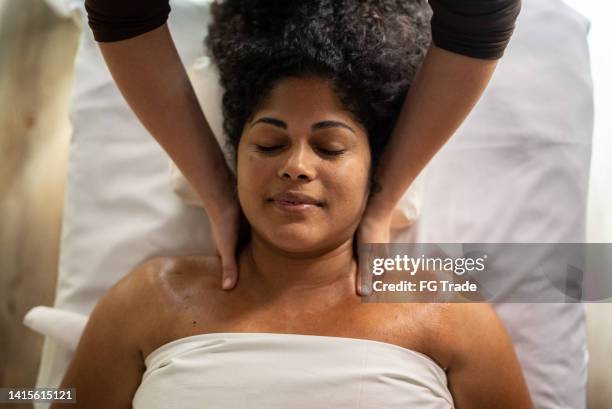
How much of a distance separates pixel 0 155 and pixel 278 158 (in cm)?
59

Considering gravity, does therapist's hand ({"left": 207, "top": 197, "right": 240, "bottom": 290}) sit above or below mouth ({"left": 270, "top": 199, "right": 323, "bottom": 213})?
below

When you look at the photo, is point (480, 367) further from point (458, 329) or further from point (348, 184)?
point (348, 184)

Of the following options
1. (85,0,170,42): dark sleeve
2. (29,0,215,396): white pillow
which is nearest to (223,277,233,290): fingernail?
(29,0,215,396): white pillow

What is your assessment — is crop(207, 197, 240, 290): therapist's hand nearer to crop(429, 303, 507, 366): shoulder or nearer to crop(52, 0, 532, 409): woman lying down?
crop(52, 0, 532, 409): woman lying down

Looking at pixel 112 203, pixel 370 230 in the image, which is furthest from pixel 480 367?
pixel 112 203

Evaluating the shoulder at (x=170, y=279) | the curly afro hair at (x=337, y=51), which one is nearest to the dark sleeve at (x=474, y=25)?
the curly afro hair at (x=337, y=51)

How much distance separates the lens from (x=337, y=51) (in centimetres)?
79

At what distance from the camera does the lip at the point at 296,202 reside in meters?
0.77

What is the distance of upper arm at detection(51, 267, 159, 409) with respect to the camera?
34.9 inches

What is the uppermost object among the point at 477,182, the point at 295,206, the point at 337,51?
the point at 337,51

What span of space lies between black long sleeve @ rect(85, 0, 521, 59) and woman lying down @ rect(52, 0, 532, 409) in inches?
4.7

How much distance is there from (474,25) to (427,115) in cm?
14

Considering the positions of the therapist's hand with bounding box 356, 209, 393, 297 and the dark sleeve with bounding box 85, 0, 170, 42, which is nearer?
the dark sleeve with bounding box 85, 0, 170, 42

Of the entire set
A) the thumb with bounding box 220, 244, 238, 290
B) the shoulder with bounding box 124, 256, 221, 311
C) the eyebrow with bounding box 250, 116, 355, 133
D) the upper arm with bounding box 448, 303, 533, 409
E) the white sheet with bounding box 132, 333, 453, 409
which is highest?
the eyebrow with bounding box 250, 116, 355, 133
